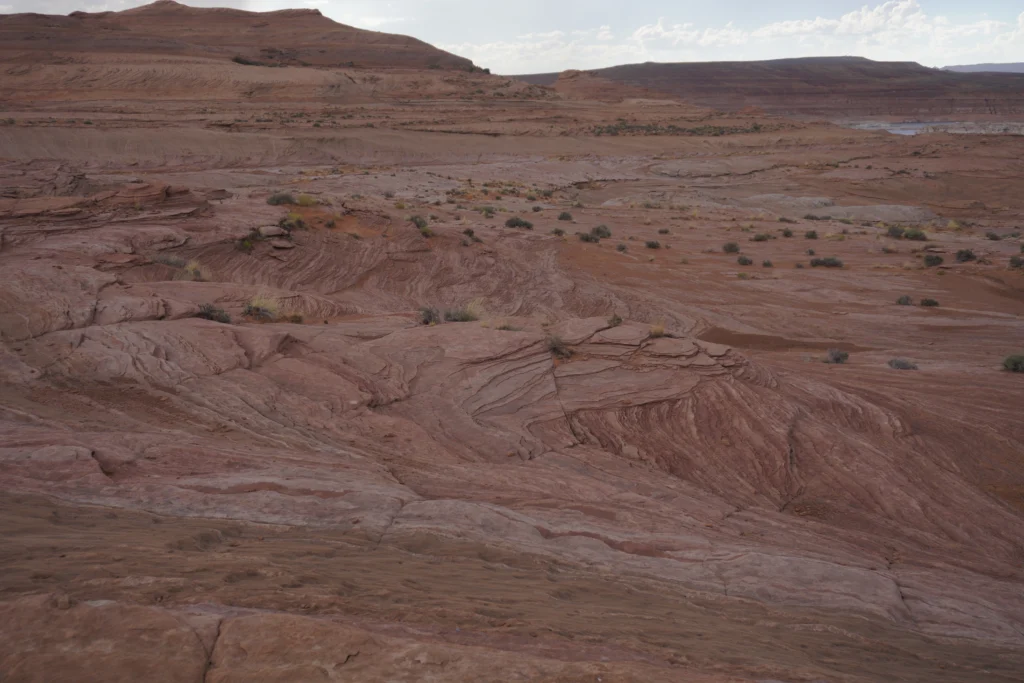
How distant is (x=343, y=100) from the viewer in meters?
67.7

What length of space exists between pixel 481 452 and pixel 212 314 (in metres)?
5.10

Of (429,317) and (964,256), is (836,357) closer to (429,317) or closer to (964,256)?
(429,317)

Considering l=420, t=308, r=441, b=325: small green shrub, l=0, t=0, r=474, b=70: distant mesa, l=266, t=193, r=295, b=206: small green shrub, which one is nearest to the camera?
l=420, t=308, r=441, b=325: small green shrub

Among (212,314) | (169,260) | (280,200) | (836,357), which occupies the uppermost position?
(280,200)

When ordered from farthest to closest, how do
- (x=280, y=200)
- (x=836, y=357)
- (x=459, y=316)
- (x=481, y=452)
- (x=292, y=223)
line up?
(x=280, y=200)
(x=292, y=223)
(x=836, y=357)
(x=459, y=316)
(x=481, y=452)

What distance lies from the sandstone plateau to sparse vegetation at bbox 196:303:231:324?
0.15 feet

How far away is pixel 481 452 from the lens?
9070 mm

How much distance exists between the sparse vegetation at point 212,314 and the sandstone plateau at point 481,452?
1.8 inches

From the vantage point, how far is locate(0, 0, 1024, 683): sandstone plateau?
4.40 m

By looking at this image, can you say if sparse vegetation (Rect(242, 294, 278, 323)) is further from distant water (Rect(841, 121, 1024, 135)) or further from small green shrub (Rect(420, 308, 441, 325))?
distant water (Rect(841, 121, 1024, 135))

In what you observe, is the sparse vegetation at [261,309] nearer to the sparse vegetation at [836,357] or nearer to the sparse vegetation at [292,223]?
the sparse vegetation at [292,223]

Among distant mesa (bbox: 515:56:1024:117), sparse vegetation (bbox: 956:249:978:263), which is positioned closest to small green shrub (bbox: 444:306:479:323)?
sparse vegetation (bbox: 956:249:978:263)

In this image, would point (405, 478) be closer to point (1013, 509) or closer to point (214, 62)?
point (1013, 509)

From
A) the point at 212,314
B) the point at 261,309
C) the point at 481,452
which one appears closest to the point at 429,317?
the point at 261,309
